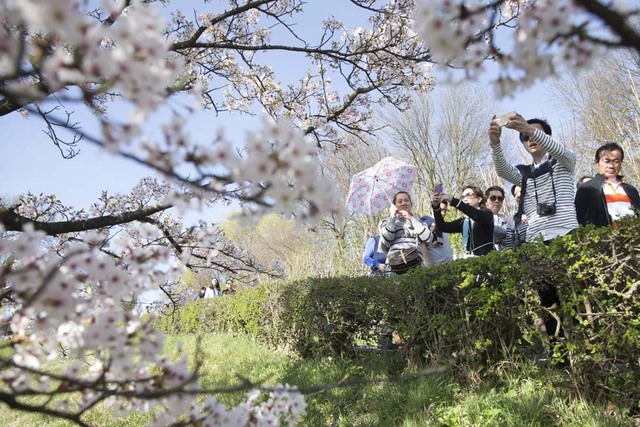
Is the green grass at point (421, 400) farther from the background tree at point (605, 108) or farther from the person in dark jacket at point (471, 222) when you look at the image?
the background tree at point (605, 108)

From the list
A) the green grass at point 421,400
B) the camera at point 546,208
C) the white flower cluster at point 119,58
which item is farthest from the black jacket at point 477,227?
the white flower cluster at point 119,58

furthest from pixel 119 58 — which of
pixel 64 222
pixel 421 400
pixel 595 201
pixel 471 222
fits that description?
pixel 471 222

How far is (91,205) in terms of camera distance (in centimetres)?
484

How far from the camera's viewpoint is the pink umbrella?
613 centimetres

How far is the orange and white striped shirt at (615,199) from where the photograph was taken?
12.0ft

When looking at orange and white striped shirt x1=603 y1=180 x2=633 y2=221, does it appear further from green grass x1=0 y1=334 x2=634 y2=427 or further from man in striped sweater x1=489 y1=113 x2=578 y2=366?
green grass x1=0 y1=334 x2=634 y2=427

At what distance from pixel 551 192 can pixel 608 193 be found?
25.6 inches

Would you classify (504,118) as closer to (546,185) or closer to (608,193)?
(546,185)

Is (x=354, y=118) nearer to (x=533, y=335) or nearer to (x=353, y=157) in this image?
(x=533, y=335)

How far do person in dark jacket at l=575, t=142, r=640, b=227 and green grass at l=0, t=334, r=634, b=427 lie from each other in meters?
1.45

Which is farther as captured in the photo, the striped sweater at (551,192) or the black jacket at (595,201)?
the black jacket at (595,201)

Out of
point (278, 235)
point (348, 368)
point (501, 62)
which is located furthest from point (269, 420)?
point (278, 235)

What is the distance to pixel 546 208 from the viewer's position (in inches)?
136

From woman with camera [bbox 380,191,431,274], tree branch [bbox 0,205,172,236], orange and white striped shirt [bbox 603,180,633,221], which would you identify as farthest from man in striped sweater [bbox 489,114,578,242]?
tree branch [bbox 0,205,172,236]
